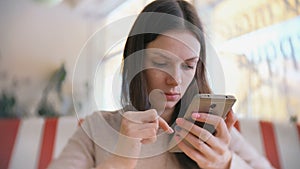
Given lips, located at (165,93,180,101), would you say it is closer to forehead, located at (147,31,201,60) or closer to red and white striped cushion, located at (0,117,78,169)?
forehead, located at (147,31,201,60)

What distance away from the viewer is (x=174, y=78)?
14.8 inches

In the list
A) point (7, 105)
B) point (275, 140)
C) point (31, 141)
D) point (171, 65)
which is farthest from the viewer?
point (7, 105)

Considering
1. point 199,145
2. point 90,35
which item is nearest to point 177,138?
point 199,145

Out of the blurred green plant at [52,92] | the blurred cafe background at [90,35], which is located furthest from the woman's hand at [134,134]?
the blurred green plant at [52,92]

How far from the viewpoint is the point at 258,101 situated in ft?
3.58

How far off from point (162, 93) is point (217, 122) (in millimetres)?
111

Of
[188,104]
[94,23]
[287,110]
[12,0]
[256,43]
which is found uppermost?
[12,0]

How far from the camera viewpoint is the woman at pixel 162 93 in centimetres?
38

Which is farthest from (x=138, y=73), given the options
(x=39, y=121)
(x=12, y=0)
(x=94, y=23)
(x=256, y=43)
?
(x=12, y=0)

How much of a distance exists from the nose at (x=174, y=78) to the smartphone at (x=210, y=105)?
0.14 ft

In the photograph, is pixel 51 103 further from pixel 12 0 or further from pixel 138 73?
pixel 138 73

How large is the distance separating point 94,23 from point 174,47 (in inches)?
40.1

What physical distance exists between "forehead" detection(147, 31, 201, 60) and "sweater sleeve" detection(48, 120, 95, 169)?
0.91 ft

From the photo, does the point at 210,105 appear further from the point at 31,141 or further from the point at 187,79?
the point at 31,141
